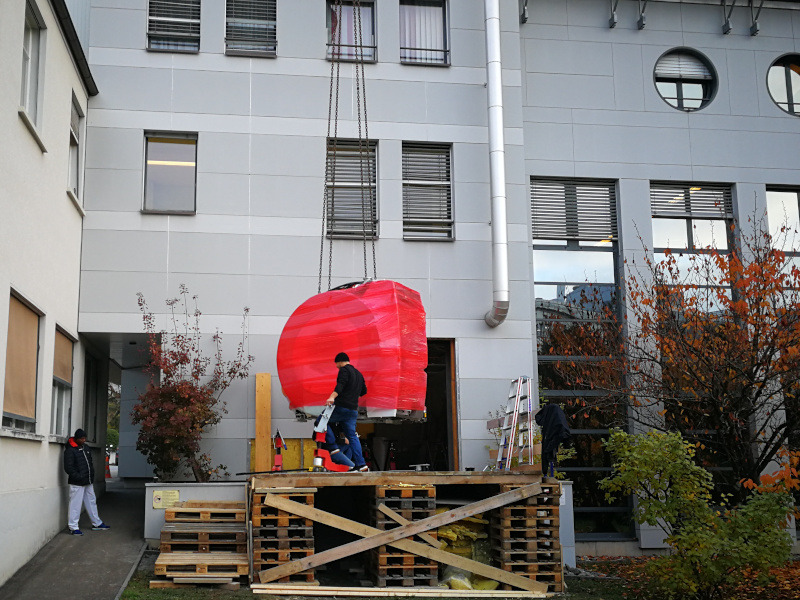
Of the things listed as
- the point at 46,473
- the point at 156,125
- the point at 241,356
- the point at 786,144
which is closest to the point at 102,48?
the point at 156,125

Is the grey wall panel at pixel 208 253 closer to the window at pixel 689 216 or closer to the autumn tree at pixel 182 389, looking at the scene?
the autumn tree at pixel 182 389

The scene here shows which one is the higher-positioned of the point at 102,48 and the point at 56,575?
the point at 102,48

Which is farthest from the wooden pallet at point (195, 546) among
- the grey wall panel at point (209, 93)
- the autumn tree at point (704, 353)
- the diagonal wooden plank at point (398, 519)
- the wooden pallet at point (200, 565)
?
the grey wall panel at point (209, 93)

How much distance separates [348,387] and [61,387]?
5751mm

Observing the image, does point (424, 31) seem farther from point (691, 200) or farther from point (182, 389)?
point (182, 389)

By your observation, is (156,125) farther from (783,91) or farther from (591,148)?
(783,91)

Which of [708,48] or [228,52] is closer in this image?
[228,52]

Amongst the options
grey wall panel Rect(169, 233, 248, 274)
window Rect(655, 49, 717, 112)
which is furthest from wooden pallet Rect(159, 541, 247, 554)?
window Rect(655, 49, 717, 112)

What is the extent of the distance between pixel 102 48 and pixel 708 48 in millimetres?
12720

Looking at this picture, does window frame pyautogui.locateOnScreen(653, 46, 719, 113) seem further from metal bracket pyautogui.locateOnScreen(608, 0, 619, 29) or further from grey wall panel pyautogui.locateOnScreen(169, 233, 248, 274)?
grey wall panel pyautogui.locateOnScreen(169, 233, 248, 274)

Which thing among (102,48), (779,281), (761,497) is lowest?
(761,497)

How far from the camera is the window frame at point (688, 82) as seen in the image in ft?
65.3

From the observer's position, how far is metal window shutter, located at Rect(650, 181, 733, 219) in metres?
19.5

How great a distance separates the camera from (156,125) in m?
16.9
